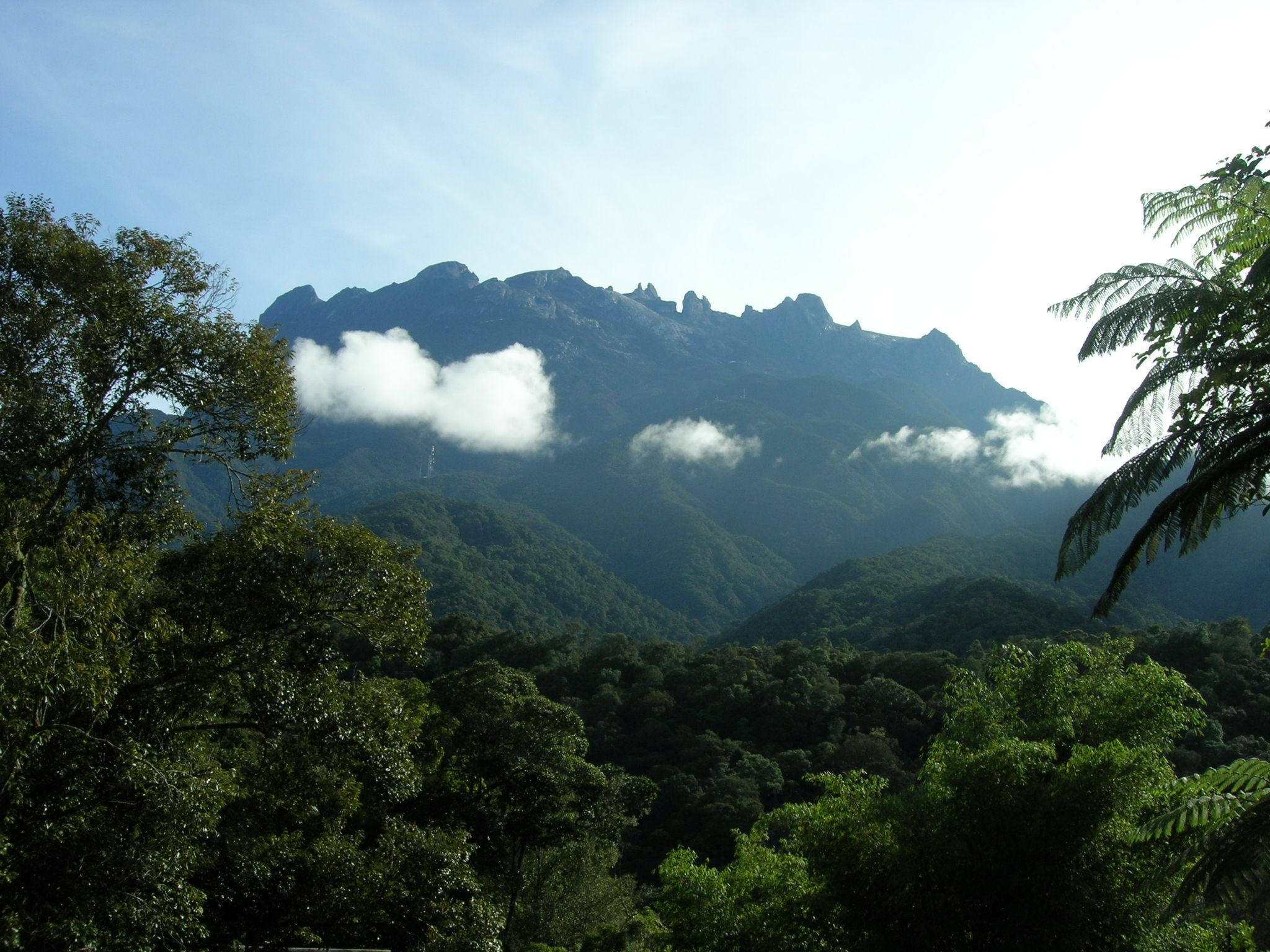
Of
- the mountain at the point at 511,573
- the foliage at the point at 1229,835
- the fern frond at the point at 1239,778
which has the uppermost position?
the mountain at the point at 511,573

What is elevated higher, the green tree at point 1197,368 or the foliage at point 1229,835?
the green tree at point 1197,368

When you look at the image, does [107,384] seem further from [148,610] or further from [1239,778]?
[1239,778]

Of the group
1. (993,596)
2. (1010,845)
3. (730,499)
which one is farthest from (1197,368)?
(730,499)

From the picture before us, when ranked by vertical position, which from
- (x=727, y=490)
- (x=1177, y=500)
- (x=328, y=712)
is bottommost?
(x=328, y=712)

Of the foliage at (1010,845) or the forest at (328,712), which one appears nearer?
the forest at (328,712)

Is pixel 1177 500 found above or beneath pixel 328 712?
above

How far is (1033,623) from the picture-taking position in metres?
→ 59.6

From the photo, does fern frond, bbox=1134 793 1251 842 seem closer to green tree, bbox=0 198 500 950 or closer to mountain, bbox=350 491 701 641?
green tree, bbox=0 198 500 950

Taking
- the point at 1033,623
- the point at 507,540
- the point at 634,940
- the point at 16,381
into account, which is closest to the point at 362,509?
the point at 507,540

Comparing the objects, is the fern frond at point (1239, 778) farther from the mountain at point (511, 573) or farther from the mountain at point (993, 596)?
the mountain at point (511, 573)

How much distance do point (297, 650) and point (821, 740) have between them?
37.0 meters

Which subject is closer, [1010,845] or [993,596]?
[1010,845]

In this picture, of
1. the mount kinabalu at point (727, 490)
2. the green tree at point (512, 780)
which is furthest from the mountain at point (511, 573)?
the green tree at point (512, 780)

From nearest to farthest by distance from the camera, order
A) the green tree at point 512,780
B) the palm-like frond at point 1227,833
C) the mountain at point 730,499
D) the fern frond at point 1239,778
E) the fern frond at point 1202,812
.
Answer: the palm-like frond at point 1227,833
the fern frond at point 1202,812
the fern frond at point 1239,778
the green tree at point 512,780
the mountain at point 730,499
